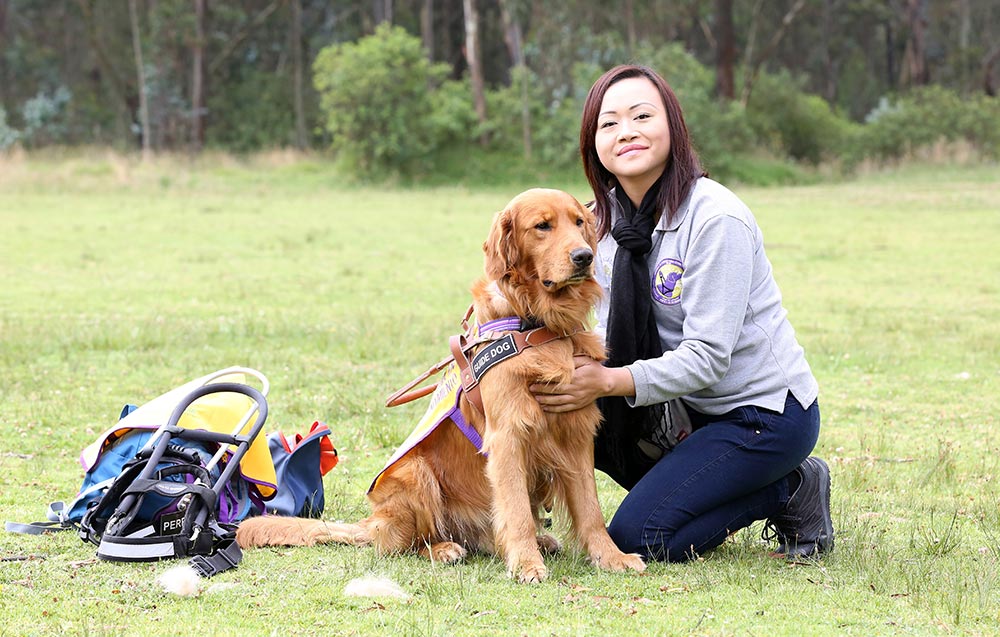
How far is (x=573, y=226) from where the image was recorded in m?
4.58

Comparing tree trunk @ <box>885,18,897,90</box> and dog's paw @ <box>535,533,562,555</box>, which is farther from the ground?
tree trunk @ <box>885,18,897,90</box>

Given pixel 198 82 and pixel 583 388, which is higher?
pixel 198 82

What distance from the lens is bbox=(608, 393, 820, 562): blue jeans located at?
4.66 m

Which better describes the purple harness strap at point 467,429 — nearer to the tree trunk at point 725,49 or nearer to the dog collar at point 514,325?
the dog collar at point 514,325

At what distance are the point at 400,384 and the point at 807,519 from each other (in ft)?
15.2

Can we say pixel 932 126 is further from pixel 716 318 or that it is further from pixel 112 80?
pixel 716 318

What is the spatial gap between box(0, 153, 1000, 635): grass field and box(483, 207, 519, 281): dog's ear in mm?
1257

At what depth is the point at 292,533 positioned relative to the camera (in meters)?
4.87

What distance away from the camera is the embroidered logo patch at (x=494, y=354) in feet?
14.7

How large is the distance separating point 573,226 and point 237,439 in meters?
1.82

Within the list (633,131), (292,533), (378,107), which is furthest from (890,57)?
(292,533)

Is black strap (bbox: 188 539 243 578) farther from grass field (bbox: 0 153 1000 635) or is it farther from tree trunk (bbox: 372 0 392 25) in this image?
tree trunk (bbox: 372 0 392 25)

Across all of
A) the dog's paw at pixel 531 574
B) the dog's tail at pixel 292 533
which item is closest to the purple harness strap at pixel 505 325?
the dog's paw at pixel 531 574

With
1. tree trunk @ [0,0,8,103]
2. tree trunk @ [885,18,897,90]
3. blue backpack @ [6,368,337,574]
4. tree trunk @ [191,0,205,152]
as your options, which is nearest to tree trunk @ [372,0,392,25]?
tree trunk @ [191,0,205,152]
